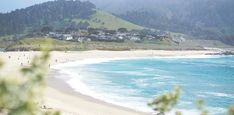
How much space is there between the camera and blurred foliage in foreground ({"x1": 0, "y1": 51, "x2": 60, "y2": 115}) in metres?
3.52

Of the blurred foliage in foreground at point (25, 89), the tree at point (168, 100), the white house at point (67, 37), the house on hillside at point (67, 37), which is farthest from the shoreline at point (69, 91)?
the white house at point (67, 37)

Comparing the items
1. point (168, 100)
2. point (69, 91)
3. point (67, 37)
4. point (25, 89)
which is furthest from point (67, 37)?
point (25, 89)

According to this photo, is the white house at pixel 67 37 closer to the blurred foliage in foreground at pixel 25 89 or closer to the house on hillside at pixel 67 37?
the house on hillside at pixel 67 37

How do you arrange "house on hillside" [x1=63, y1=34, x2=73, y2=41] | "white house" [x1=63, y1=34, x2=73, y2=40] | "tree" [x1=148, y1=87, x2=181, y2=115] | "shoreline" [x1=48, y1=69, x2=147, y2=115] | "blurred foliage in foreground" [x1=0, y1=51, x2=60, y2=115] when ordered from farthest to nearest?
"white house" [x1=63, y1=34, x2=73, y2=40]
"house on hillside" [x1=63, y1=34, x2=73, y2=41]
"shoreline" [x1=48, y1=69, x2=147, y2=115]
"tree" [x1=148, y1=87, x2=181, y2=115]
"blurred foliage in foreground" [x1=0, y1=51, x2=60, y2=115]

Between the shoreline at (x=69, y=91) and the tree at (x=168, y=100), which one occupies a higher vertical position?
the tree at (x=168, y=100)

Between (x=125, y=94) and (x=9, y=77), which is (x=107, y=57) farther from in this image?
(x=9, y=77)

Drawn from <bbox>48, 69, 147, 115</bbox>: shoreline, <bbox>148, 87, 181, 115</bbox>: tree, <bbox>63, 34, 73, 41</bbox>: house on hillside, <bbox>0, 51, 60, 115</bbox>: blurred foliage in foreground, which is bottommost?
<bbox>48, 69, 147, 115</bbox>: shoreline

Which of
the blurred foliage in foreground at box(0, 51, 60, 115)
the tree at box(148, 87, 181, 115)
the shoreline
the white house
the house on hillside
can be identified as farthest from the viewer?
the white house

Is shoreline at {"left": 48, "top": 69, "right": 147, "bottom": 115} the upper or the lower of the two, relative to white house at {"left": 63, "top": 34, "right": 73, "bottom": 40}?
lower

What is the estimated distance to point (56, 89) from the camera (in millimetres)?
55344

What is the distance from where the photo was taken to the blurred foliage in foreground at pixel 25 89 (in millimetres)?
3520

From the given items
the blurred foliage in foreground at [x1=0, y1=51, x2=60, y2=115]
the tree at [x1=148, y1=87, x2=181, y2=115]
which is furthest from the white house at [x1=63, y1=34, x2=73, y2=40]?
the blurred foliage in foreground at [x1=0, y1=51, x2=60, y2=115]

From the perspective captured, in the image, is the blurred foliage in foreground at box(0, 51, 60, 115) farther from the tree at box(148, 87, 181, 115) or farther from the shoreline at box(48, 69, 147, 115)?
the shoreline at box(48, 69, 147, 115)

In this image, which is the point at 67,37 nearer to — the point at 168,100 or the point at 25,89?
the point at 168,100
